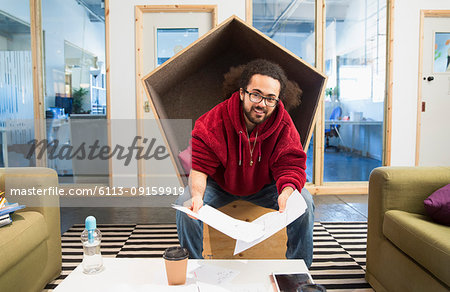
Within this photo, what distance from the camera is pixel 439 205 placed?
130cm

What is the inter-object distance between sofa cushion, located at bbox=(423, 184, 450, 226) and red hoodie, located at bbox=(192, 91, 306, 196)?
0.51 metres

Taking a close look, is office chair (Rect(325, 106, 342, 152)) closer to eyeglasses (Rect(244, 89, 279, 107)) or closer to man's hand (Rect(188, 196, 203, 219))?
eyeglasses (Rect(244, 89, 279, 107))

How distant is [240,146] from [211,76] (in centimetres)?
95

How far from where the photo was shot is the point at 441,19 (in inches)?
130

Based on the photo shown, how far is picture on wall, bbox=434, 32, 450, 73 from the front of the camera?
10.9 ft

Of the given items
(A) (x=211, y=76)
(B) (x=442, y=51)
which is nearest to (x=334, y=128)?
(B) (x=442, y=51)

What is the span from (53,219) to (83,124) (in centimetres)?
202

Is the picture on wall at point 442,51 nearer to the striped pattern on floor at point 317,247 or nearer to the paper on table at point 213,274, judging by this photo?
the striped pattern on floor at point 317,247

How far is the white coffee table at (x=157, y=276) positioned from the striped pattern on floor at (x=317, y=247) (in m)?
0.69

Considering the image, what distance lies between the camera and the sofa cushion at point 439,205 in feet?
4.22

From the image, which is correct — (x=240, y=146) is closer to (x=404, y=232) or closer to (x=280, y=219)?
(x=280, y=219)

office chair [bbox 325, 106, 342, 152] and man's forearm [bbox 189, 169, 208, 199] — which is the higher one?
office chair [bbox 325, 106, 342, 152]

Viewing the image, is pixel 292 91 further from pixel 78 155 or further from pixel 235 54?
pixel 78 155

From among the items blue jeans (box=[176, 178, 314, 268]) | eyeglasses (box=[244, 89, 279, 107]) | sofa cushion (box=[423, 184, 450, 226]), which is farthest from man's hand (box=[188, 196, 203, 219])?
sofa cushion (box=[423, 184, 450, 226])
